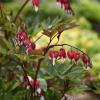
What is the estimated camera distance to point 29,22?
3.44 meters

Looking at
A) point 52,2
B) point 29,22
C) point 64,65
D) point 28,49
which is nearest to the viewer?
point 28,49

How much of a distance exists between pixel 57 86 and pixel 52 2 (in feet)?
34.7

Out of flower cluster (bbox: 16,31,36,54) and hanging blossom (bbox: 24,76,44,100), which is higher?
flower cluster (bbox: 16,31,36,54)

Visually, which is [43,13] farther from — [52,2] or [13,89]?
[13,89]

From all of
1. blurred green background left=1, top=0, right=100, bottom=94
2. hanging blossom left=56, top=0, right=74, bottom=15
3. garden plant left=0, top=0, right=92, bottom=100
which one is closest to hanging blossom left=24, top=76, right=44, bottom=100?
garden plant left=0, top=0, right=92, bottom=100

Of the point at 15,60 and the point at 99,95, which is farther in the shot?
the point at 99,95

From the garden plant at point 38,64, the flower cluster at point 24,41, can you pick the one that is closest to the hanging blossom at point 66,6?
the garden plant at point 38,64

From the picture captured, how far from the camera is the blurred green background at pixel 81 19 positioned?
6.39 metres

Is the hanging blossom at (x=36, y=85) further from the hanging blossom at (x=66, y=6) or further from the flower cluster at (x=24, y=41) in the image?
the hanging blossom at (x=66, y=6)

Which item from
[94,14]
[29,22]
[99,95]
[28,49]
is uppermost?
[94,14]

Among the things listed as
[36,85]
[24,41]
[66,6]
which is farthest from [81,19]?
[24,41]

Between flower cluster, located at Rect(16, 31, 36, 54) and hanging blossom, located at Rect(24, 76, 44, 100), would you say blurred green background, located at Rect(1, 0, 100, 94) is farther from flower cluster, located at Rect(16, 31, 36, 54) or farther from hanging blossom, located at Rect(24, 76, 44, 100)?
flower cluster, located at Rect(16, 31, 36, 54)

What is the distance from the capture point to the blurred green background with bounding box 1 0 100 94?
6395 mm

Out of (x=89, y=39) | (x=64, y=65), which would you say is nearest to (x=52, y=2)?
(x=89, y=39)
